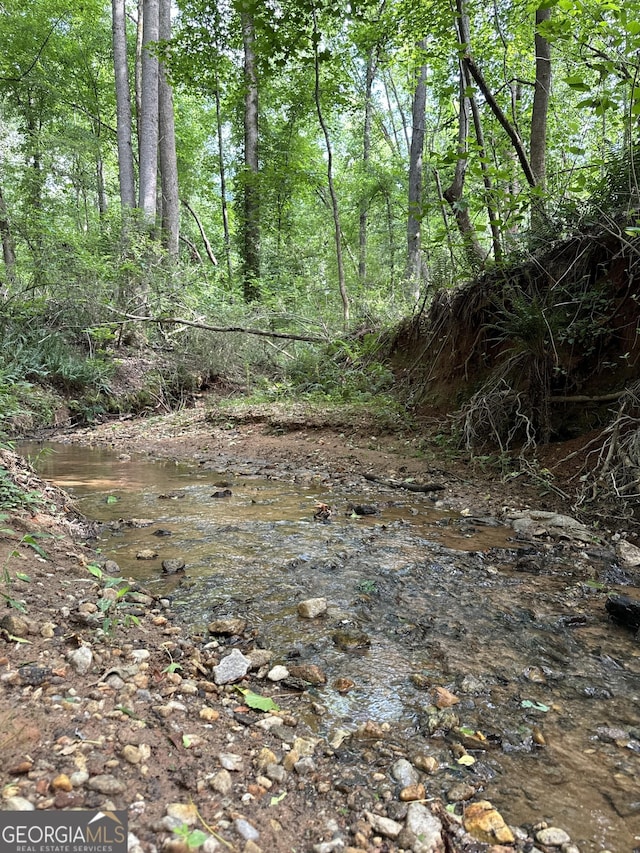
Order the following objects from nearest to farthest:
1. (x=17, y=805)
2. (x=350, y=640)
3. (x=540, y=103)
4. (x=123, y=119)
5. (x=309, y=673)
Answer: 1. (x=17, y=805)
2. (x=309, y=673)
3. (x=350, y=640)
4. (x=540, y=103)
5. (x=123, y=119)

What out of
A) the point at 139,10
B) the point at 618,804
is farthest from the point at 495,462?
the point at 139,10

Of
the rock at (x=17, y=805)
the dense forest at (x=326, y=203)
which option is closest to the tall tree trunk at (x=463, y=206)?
the dense forest at (x=326, y=203)

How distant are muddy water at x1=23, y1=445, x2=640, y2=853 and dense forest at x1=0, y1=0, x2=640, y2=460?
2314 mm

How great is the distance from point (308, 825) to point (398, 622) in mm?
1140

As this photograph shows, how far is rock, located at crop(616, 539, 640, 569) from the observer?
284 centimetres

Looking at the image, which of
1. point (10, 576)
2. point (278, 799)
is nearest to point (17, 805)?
point (278, 799)

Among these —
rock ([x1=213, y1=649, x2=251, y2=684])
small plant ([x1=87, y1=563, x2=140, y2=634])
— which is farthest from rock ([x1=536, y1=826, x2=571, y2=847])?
small plant ([x1=87, y1=563, x2=140, y2=634])

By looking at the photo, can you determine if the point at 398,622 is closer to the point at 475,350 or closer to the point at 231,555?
the point at 231,555

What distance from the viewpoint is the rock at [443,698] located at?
1.68 m

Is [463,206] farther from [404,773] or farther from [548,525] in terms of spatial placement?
[404,773]

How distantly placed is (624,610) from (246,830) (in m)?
1.86

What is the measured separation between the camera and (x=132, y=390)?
33.4 feet

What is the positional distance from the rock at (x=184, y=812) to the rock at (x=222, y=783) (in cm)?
8

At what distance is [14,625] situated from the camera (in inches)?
68.6
